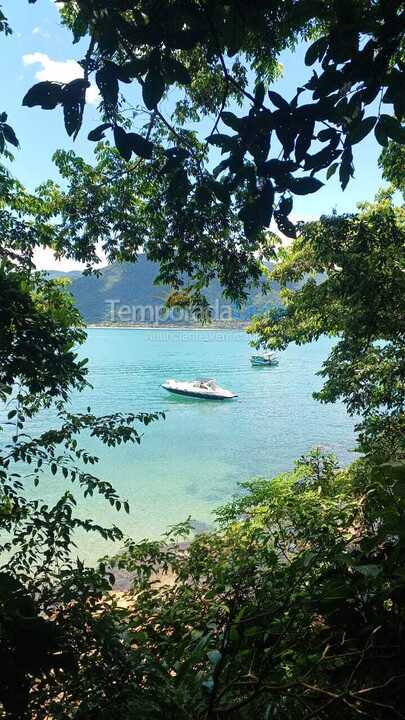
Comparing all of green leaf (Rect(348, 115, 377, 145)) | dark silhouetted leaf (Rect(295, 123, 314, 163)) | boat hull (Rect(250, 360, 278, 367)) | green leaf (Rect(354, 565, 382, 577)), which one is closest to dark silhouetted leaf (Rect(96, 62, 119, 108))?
dark silhouetted leaf (Rect(295, 123, 314, 163))

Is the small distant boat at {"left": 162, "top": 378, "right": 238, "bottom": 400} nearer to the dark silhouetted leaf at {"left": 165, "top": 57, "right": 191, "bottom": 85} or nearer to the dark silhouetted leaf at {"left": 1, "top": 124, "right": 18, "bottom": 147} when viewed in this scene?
the dark silhouetted leaf at {"left": 1, "top": 124, "right": 18, "bottom": 147}

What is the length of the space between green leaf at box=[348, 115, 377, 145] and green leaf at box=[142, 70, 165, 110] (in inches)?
22.9

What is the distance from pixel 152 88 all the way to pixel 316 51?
1.94ft

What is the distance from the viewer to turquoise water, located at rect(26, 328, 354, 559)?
13359 mm

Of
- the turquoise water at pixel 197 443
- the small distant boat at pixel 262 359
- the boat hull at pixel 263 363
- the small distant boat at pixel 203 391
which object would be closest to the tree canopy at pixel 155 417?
the turquoise water at pixel 197 443

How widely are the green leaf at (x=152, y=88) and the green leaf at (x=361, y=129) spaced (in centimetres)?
58

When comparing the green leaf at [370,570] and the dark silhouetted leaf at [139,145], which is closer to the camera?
the green leaf at [370,570]

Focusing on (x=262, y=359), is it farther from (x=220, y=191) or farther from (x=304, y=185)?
(x=304, y=185)

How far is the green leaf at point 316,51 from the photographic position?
4.33 ft

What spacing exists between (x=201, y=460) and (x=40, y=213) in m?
14.7

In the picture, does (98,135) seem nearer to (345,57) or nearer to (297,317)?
(345,57)

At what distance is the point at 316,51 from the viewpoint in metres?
1.35

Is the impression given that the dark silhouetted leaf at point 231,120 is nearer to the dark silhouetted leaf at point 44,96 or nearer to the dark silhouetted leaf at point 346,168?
the dark silhouetted leaf at point 346,168

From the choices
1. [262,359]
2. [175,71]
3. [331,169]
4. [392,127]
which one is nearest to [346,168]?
[331,169]
